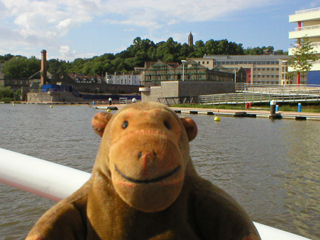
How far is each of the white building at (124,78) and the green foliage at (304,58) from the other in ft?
251

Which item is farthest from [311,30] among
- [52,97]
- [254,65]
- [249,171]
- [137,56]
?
[137,56]

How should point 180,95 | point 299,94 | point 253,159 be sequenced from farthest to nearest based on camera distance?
point 180,95
point 299,94
point 253,159

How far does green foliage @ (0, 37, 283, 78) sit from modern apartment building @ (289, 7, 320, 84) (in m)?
80.8

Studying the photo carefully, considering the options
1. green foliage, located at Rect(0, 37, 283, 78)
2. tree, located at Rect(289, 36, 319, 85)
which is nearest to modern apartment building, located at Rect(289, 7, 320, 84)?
tree, located at Rect(289, 36, 319, 85)

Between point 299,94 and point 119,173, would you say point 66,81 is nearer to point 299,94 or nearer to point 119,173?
point 299,94

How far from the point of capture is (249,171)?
7.51m

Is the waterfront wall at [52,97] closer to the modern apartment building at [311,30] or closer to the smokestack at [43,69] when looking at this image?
the smokestack at [43,69]

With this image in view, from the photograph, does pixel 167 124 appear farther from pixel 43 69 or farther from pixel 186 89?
pixel 43 69

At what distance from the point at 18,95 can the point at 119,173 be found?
84699 millimetres

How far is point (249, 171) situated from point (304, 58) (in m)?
30.9

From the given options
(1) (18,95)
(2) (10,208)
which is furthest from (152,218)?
(1) (18,95)

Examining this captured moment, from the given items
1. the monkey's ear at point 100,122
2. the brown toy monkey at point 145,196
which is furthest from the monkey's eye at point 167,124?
the monkey's ear at point 100,122

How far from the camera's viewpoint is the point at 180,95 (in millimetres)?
41094

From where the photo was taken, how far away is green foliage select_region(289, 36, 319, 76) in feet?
114
